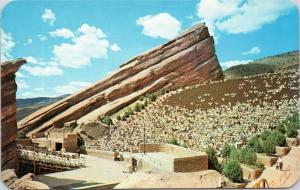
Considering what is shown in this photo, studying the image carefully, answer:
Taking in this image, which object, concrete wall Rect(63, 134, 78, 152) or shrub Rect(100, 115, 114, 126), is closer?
concrete wall Rect(63, 134, 78, 152)

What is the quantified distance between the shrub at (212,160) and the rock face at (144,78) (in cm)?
484

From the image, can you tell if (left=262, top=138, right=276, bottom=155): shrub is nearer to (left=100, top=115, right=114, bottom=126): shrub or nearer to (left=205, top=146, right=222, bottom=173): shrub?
(left=205, top=146, right=222, bottom=173): shrub

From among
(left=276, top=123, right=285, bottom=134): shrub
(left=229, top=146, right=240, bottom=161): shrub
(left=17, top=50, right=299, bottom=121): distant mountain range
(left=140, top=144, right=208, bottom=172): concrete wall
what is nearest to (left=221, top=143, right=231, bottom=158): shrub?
(left=229, top=146, right=240, bottom=161): shrub

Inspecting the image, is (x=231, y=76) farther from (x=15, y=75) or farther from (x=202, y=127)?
(x=15, y=75)

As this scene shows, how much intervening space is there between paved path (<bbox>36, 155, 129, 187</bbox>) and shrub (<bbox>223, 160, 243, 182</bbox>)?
2.12 metres

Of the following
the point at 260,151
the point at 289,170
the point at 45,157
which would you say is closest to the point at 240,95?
the point at 260,151

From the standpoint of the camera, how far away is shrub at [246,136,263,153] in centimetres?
1170

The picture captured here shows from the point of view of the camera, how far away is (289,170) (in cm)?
Answer: 1046

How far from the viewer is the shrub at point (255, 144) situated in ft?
38.4

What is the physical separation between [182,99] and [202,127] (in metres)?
2.60

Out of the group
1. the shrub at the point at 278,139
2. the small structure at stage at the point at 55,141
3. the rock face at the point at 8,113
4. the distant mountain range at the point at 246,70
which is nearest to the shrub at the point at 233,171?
the shrub at the point at 278,139

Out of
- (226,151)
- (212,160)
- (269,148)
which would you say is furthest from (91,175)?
(269,148)

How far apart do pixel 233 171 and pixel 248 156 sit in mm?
640

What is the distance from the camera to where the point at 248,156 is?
449 inches
